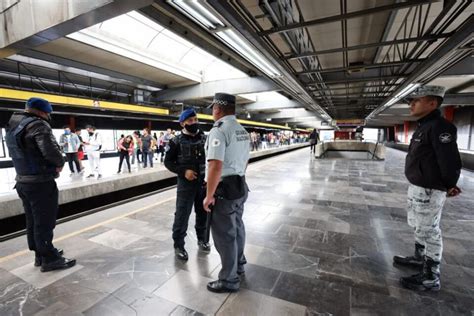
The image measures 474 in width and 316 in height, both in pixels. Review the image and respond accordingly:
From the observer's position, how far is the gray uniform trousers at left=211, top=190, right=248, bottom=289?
→ 1.88 m

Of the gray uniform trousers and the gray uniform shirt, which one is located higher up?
the gray uniform shirt

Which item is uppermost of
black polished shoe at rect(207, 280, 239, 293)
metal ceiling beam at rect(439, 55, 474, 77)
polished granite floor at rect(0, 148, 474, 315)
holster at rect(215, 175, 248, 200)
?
metal ceiling beam at rect(439, 55, 474, 77)

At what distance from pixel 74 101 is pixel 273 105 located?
925 cm

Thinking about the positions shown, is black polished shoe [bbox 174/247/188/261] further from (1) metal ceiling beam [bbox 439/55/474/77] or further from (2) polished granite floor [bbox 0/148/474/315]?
(1) metal ceiling beam [bbox 439/55/474/77]

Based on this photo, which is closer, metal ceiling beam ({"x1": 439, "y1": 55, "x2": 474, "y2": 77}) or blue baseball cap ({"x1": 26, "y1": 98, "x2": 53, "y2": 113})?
blue baseball cap ({"x1": 26, "y1": 98, "x2": 53, "y2": 113})

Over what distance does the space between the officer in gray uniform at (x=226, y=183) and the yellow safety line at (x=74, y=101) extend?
713 cm

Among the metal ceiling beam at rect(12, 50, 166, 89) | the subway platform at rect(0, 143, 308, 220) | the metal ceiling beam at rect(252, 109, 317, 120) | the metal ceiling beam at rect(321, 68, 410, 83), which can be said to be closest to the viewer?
the subway platform at rect(0, 143, 308, 220)

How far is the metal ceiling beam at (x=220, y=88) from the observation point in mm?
7456

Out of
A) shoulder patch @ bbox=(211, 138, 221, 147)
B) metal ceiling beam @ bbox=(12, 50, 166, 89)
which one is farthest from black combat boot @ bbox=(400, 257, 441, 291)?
metal ceiling beam @ bbox=(12, 50, 166, 89)

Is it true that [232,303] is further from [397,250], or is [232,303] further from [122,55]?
[122,55]

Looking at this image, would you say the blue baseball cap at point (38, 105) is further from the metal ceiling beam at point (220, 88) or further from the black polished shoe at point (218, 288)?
the metal ceiling beam at point (220, 88)

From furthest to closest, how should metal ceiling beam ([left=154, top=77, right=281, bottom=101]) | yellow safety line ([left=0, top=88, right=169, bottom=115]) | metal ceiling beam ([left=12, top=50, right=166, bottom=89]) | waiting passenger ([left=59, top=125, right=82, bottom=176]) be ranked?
1. metal ceiling beam ([left=154, top=77, right=281, bottom=101])
2. waiting passenger ([left=59, top=125, right=82, bottom=176])
3. yellow safety line ([left=0, top=88, right=169, bottom=115])
4. metal ceiling beam ([left=12, top=50, right=166, bottom=89])

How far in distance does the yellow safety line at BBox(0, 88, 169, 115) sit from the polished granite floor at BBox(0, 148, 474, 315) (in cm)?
486

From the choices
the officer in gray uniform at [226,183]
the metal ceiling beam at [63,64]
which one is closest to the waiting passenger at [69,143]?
the metal ceiling beam at [63,64]
